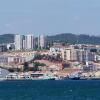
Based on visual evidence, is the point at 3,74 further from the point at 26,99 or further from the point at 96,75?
the point at 26,99

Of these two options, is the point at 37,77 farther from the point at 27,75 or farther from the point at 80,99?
the point at 80,99

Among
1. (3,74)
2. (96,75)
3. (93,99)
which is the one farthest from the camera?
(96,75)

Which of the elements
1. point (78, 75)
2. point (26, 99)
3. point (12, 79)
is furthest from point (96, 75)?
point (26, 99)

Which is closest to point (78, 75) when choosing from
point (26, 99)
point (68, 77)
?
point (68, 77)

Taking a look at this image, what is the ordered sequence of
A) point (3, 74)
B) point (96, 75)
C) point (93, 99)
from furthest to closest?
point (96, 75) < point (3, 74) < point (93, 99)

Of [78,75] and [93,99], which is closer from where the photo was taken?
[93,99]

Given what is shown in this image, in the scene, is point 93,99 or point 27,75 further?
point 27,75

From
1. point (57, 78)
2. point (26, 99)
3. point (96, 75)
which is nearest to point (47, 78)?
point (57, 78)

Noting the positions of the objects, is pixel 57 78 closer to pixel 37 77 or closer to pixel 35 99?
pixel 37 77
